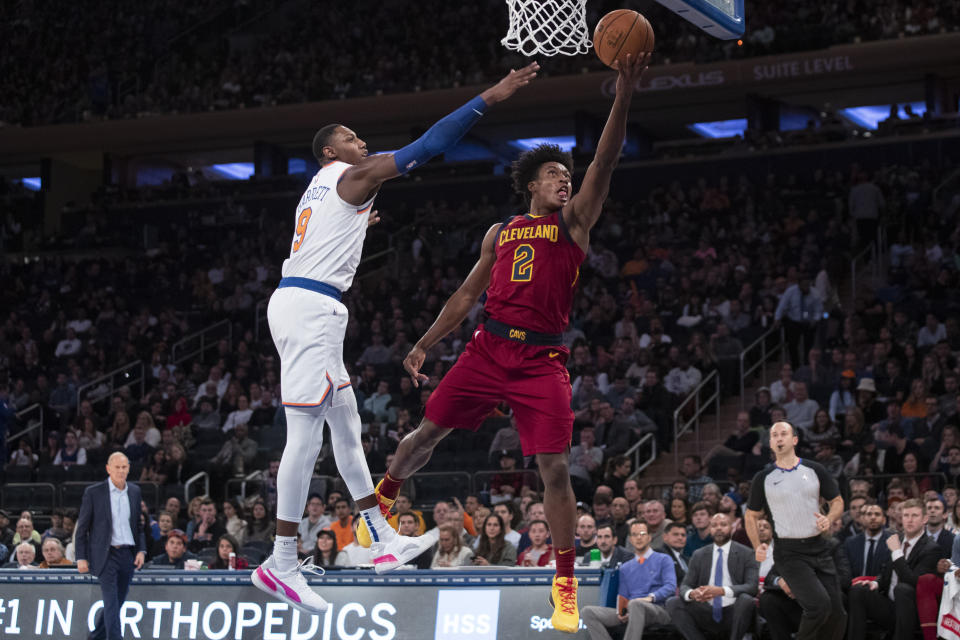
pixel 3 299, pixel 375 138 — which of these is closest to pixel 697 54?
pixel 375 138

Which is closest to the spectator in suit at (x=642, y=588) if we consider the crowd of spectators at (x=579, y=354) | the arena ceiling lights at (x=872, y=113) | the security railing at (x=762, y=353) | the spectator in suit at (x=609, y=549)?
the spectator in suit at (x=609, y=549)

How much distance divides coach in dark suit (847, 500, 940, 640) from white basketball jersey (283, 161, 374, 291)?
5.96m

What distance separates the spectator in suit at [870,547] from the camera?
10859 millimetres

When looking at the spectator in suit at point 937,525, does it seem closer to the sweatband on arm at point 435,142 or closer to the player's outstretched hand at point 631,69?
the player's outstretched hand at point 631,69

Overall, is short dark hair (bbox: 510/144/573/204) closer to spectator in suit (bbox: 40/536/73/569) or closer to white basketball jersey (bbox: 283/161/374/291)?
white basketball jersey (bbox: 283/161/374/291)

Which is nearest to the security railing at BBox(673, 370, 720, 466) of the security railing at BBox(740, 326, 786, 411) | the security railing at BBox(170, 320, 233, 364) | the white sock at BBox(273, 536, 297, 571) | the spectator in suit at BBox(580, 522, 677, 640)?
the security railing at BBox(740, 326, 786, 411)

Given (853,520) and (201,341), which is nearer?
(853,520)

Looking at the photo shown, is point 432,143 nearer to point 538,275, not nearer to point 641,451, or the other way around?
point 538,275

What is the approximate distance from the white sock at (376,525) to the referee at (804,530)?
12.9 ft

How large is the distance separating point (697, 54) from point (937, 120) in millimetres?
4807

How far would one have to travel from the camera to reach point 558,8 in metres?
7.87

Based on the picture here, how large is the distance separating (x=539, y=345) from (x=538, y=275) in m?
0.38

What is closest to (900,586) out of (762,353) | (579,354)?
(579,354)

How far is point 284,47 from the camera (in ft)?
96.4
